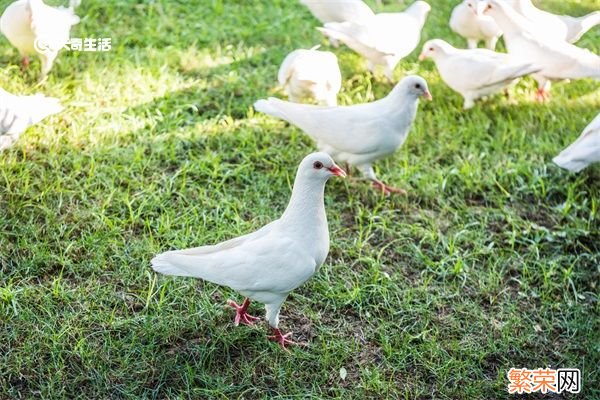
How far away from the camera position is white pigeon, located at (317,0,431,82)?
17.3ft

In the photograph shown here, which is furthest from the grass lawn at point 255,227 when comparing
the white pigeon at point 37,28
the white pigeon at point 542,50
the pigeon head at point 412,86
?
the pigeon head at point 412,86

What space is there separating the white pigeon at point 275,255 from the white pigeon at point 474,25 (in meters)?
2.91

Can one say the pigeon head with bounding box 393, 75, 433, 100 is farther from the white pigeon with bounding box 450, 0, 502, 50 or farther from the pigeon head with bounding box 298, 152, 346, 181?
the white pigeon with bounding box 450, 0, 502, 50

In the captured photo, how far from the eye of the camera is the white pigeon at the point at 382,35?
527cm

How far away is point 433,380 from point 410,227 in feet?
3.76

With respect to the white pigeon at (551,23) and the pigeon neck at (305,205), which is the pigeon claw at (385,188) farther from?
the white pigeon at (551,23)

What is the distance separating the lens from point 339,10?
5676 mm

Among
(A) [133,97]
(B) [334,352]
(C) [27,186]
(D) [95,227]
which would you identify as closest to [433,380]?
→ (B) [334,352]

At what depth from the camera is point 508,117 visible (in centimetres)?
549

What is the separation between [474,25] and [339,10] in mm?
1112

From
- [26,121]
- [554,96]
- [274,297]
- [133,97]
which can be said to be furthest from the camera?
[554,96]

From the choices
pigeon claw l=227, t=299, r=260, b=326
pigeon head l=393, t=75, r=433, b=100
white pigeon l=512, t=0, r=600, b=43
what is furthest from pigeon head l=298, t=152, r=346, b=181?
white pigeon l=512, t=0, r=600, b=43

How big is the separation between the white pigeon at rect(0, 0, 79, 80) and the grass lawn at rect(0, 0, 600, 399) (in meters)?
0.23

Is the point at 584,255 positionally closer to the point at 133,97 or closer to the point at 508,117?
the point at 508,117
